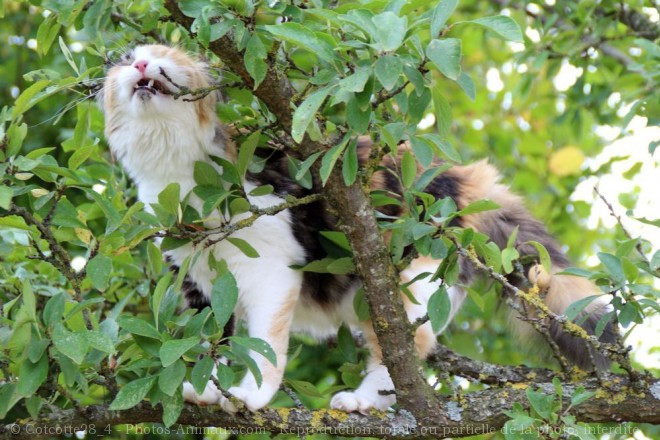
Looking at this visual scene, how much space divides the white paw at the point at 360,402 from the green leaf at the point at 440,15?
1.62m

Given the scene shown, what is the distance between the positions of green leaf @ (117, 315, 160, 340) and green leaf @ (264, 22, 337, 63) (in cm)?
92

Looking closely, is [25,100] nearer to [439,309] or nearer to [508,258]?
[439,309]

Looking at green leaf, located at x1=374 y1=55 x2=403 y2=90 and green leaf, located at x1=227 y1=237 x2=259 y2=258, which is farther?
green leaf, located at x1=227 y1=237 x2=259 y2=258

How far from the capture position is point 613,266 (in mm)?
2838

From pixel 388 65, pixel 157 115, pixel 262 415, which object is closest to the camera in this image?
pixel 388 65

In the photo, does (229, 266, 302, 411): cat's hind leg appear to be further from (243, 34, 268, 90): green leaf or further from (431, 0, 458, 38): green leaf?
(431, 0, 458, 38): green leaf

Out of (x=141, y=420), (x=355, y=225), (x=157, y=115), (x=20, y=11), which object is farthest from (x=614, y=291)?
(x=20, y=11)

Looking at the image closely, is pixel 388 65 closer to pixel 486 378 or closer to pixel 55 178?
pixel 55 178

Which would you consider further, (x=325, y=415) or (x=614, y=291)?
(x=325, y=415)

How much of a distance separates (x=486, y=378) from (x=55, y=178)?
77.8 inches

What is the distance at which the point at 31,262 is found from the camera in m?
3.70

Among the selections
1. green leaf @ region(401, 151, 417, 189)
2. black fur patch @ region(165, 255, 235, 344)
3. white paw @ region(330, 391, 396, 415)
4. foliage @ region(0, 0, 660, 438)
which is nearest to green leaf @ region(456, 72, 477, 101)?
foliage @ region(0, 0, 660, 438)

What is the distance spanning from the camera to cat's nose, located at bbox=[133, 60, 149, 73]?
340 cm

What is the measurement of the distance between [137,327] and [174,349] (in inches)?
7.9
